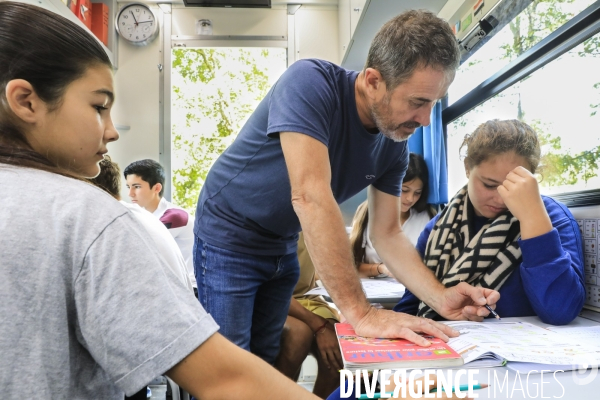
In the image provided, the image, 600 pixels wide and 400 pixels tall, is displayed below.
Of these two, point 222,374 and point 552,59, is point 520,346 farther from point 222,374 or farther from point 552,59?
point 552,59

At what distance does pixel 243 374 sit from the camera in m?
0.50

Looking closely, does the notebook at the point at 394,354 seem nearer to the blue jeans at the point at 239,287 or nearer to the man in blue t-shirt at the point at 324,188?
the man in blue t-shirt at the point at 324,188

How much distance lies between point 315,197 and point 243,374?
557 mm

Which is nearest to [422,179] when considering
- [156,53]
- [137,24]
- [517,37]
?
[517,37]

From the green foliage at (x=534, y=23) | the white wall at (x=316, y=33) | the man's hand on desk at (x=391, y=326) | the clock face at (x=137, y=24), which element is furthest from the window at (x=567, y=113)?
the clock face at (x=137, y=24)

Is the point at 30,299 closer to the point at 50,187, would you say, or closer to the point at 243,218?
the point at 50,187

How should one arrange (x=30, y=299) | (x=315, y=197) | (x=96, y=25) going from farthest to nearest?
(x=96, y=25) < (x=315, y=197) < (x=30, y=299)

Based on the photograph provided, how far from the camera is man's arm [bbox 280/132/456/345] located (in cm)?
94

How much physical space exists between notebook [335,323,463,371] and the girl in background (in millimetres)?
1471

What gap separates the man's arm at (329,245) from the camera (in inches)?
37.1

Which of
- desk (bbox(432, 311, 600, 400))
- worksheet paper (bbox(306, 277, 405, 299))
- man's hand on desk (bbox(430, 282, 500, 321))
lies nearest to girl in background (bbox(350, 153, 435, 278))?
worksheet paper (bbox(306, 277, 405, 299))

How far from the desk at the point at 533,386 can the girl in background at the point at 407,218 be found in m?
1.57

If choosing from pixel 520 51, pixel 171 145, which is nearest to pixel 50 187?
pixel 520 51

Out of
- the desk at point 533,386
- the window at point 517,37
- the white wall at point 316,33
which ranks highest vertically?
the white wall at point 316,33
